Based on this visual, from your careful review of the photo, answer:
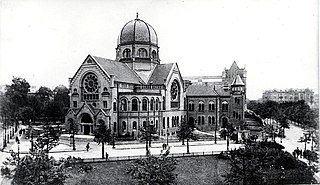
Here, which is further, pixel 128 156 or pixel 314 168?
pixel 128 156

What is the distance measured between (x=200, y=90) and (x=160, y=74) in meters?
9.51

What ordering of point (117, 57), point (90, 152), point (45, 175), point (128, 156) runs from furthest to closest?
1. point (117, 57)
2. point (90, 152)
3. point (128, 156)
4. point (45, 175)

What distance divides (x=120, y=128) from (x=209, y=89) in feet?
60.6

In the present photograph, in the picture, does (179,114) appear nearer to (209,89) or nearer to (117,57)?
(209,89)

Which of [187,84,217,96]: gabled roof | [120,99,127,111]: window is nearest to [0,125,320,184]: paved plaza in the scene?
[120,99,127,111]: window

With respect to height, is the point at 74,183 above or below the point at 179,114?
Answer: below

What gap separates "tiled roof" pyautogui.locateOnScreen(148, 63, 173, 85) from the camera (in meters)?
41.0

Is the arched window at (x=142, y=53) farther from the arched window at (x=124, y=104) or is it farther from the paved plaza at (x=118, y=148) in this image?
the paved plaza at (x=118, y=148)

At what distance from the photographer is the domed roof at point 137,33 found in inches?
1639

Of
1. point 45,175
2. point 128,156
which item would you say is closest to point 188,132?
point 128,156

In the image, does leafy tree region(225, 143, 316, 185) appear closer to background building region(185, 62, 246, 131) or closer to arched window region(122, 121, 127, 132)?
arched window region(122, 121, 127, 132)

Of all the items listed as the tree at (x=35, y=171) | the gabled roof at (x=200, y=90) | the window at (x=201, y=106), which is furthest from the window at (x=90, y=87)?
the tree at (x=35, y=171)

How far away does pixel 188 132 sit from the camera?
29969mm

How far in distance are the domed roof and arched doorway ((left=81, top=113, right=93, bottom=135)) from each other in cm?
1247
